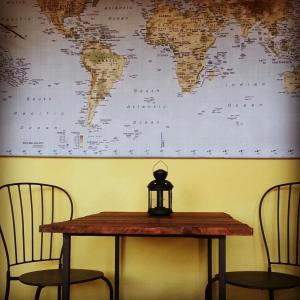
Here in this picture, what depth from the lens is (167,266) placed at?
336 cm

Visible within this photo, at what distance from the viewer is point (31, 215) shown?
3422 mm

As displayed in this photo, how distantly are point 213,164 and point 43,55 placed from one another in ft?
4.68

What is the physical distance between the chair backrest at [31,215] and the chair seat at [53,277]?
1.52 feet

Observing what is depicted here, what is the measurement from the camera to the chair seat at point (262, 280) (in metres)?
2.60

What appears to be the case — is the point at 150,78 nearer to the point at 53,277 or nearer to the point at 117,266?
the point at 117,266

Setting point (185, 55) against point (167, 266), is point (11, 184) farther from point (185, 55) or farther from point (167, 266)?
point (185, 55)

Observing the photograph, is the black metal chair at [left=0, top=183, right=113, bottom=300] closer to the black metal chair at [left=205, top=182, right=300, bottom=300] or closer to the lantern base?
the lantern base

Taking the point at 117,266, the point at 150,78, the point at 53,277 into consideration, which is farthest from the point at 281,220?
the point at 53,277

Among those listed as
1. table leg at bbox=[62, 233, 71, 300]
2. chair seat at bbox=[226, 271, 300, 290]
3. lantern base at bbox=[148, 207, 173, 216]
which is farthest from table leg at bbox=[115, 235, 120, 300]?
table leg at bbox=[62, 233, 71, 300]

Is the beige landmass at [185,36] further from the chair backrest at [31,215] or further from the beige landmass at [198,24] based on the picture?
the chair backrest at [31,215]

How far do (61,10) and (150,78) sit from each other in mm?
808

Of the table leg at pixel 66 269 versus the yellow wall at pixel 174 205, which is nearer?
the table leg at pixel 66 269

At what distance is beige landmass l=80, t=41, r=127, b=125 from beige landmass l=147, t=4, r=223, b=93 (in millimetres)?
294

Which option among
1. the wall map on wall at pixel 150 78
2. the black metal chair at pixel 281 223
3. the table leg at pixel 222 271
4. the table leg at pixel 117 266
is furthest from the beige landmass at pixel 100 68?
the table leg at pixel 222 271
